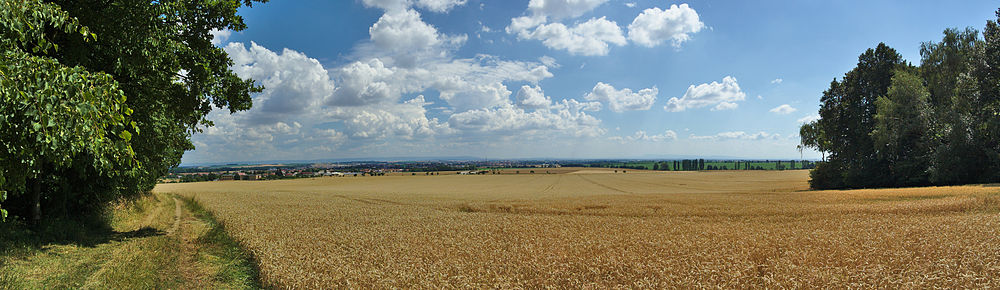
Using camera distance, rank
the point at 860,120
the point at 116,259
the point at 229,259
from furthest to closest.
Result: 1. the point at 860,120
2. the point at 229,259
3. the point at 116,259

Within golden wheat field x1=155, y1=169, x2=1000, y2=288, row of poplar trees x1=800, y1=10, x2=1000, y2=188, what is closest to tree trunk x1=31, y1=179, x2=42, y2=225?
golden wheat field x1=155, y1=169, x2=1000, y2=288

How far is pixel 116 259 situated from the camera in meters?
11.2

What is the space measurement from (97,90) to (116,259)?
8913 mm

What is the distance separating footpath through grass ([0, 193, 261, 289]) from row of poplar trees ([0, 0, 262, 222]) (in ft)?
4.03

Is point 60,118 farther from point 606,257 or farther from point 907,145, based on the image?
point 907,145

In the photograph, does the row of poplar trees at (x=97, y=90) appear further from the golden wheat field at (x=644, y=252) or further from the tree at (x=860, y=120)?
the tree at (x=860, y=120)

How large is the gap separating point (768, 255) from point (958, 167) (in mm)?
41583

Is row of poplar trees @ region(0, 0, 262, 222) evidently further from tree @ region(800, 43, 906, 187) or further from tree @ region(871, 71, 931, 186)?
tree @ region(800, 43, 906, 187)

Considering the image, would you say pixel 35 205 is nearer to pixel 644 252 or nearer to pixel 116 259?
pixel 116 259

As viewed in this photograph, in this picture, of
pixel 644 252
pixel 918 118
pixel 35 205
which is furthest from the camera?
pixel 918 118

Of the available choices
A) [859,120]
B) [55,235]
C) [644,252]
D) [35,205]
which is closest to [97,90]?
[644,252]

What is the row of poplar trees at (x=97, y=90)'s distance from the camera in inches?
189

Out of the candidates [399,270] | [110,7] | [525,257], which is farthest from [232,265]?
[525,257]

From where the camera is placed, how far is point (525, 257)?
999 cm
